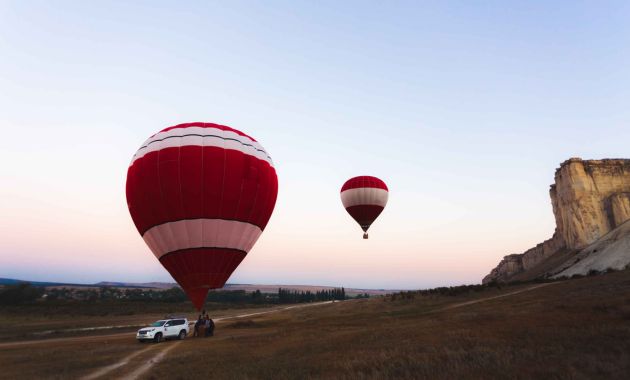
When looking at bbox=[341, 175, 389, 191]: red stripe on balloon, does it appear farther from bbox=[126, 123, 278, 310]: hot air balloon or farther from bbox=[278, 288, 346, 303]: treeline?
bbox=[278, 288, 346, 303]: treeline

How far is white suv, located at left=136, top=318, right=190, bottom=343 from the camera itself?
88.8 ft

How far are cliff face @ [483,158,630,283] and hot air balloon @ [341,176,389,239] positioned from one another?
70.5 m

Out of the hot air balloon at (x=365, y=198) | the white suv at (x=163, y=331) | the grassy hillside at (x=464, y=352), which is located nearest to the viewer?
the grassy hillside at (x=464, y=352)

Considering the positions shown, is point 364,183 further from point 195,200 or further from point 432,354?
point 432,354

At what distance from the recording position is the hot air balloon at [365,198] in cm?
4656

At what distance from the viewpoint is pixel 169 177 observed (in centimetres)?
2188

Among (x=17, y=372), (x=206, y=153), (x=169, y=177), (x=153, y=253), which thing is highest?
(x=206, y=153)

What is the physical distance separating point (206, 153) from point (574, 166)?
10418cm

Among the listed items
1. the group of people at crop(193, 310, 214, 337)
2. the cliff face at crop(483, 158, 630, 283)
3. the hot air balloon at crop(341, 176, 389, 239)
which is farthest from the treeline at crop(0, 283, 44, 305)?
the cliff face at crop(483, 158, 630, 283)

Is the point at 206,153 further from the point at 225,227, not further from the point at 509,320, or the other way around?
the point at 509,320

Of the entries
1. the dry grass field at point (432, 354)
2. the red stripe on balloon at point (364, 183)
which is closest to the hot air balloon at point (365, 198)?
the red stripe on balloon at point (364, 183)

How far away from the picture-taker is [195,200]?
21812 millimetres

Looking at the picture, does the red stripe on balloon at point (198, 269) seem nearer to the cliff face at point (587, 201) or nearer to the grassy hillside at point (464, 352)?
the grassy hillside at point (464, 352)

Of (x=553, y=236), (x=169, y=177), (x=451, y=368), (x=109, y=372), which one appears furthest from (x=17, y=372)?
(x=553, y=236)
